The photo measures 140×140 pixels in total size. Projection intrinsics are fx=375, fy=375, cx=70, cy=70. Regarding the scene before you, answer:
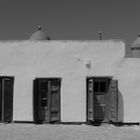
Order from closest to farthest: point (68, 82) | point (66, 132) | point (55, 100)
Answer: point (66, 132) < point (68, 82) < point (55, 100)

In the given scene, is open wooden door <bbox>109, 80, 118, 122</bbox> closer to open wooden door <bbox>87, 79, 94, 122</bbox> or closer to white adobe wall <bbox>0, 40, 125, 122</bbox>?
white adobe wall <bbox>0, 40, 125, 122</bbox>

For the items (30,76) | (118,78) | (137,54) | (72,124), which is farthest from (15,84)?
(137,54)

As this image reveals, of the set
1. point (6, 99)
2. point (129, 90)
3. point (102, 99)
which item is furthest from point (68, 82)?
point (6, 99)

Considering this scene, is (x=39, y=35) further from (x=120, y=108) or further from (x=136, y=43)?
(x=120, y=108)

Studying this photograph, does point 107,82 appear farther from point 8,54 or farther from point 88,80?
point 8,54

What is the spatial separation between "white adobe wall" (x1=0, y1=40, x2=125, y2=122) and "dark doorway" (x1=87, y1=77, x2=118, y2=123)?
0.23m

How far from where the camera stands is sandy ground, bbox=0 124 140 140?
37.7 feet

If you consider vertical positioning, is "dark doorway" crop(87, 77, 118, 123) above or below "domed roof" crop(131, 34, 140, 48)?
below

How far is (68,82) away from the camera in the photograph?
48.2ft

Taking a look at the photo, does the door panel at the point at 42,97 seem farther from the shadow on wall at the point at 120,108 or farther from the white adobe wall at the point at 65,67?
the shadow on wall at the point at 120,108

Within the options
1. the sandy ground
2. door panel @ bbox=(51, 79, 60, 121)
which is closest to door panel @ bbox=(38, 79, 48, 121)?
door panel @ bbox=(51, 79, 60, 121)

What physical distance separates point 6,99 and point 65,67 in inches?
105

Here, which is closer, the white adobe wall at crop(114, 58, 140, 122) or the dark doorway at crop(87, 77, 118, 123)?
the dark doorway at crop(87, 77, 118, 123)

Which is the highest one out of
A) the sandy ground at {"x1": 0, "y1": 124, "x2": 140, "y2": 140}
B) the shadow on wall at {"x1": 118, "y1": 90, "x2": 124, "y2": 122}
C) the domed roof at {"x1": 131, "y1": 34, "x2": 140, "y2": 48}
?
the domed roof at {"x1": 131, "y1": 34, "x2": 140, "y2": 48}
